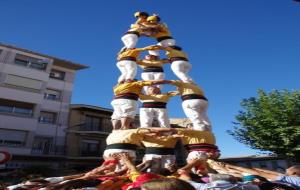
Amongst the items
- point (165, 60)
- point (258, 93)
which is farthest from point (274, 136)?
point (165, 60)

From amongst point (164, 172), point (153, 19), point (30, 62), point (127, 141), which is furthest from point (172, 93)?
point (30, 62)

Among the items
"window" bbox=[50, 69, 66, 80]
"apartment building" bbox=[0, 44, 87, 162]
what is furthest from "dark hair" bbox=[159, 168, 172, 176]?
"window" bbox=[50, 69, 66, 80]

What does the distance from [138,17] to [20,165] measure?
2005 centimetres

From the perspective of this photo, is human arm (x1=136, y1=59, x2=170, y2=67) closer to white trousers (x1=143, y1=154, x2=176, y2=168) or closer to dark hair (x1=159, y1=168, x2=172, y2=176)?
white trousers (x1=143, y1=154, x2=176, y2=168)

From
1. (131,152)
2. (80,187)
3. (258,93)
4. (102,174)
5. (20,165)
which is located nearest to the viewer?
(80,187)

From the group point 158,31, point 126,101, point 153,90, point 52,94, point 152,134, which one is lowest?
point 152,134

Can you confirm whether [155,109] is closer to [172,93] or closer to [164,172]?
[172,93]

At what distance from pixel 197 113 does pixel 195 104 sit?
18cm

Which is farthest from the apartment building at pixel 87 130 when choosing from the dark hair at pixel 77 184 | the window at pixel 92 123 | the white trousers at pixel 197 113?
the dark hair at pixel 77 184

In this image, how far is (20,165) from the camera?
24.1 m

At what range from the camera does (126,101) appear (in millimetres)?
6168

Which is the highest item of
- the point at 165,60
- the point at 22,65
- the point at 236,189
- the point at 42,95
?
the point at 22,65

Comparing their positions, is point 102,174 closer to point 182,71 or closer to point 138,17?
point 182,71

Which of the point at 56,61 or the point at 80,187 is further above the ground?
the point at 56,61
